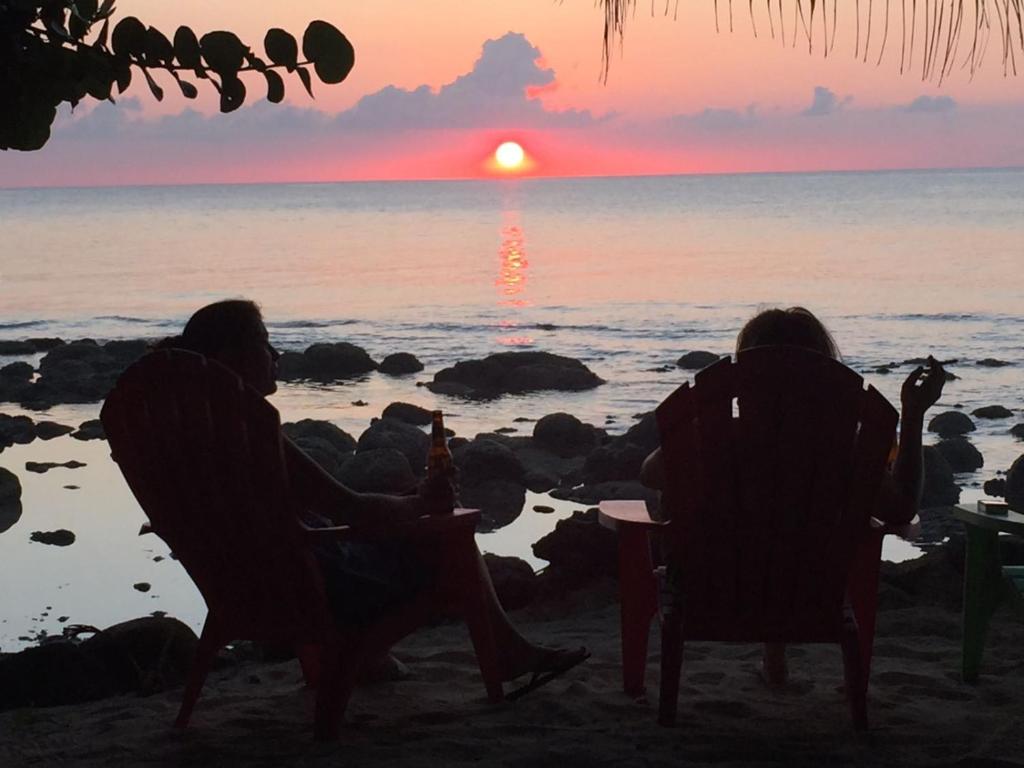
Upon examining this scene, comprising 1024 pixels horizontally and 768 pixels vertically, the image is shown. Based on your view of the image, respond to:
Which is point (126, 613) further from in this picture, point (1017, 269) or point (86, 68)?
point (1017, 269)

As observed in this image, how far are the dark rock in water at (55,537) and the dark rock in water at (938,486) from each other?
17.4 feet

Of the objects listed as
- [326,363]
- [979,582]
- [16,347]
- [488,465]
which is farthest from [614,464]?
[16,347]

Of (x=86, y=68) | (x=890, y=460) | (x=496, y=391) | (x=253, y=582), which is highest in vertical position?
(x=86, y=68)

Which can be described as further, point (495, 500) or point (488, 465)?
point (488, 465)

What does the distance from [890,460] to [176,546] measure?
6.48ft

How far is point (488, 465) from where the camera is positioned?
30.6 feet

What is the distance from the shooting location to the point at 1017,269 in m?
A: 30.3

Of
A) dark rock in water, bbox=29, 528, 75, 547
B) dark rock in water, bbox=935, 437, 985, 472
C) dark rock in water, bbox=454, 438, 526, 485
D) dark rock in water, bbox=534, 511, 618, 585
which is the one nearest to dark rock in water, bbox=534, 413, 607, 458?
dark rock in water, bbox=454, 438, 526, 485

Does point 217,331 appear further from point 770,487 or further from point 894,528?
point 894,528

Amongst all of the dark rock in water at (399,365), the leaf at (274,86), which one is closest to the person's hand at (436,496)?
the leaf at (274,86)

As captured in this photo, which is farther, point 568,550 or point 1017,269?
point 1017,269

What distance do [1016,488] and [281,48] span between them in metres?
7.13

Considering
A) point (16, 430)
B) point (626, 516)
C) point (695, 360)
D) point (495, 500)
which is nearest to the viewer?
point (626, 516)

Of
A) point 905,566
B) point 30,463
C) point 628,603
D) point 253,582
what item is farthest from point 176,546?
point 30,463
